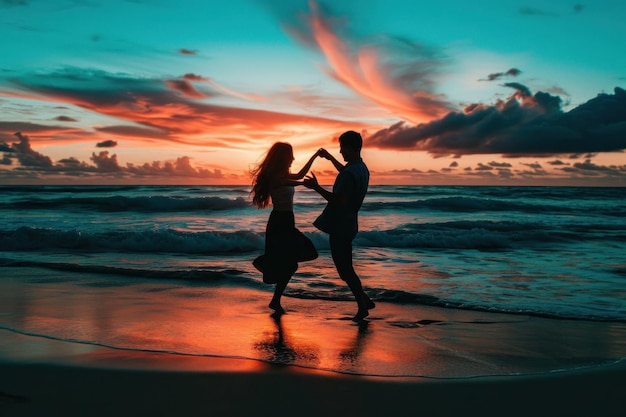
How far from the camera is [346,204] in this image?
5734 millimetres

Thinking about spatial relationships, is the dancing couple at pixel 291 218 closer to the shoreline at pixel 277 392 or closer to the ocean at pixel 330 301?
the ocean at pixel 330 301

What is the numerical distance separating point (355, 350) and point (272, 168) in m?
2.58

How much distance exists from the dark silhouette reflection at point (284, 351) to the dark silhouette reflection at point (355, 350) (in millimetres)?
223

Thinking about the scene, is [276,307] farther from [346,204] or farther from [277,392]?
[277,392]

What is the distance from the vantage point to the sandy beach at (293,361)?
130 inches

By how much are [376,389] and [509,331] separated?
8.30ft

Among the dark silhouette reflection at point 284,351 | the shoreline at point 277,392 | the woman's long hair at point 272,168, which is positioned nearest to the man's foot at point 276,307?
the dark silhouette reflection at point 284,351

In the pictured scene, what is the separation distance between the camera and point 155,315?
6.00 m

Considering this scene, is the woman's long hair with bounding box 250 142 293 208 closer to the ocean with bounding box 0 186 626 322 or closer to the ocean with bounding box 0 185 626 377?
the ocean with bounding box 0 185 626 377

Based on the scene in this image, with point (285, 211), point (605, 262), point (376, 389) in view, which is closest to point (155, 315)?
point (285, 211)

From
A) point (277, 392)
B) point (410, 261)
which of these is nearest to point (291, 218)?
point (277, 392)

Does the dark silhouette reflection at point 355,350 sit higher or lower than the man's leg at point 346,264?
lower

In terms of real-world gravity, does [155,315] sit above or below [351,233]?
below

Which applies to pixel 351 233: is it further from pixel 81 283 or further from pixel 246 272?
pixel 81 283
